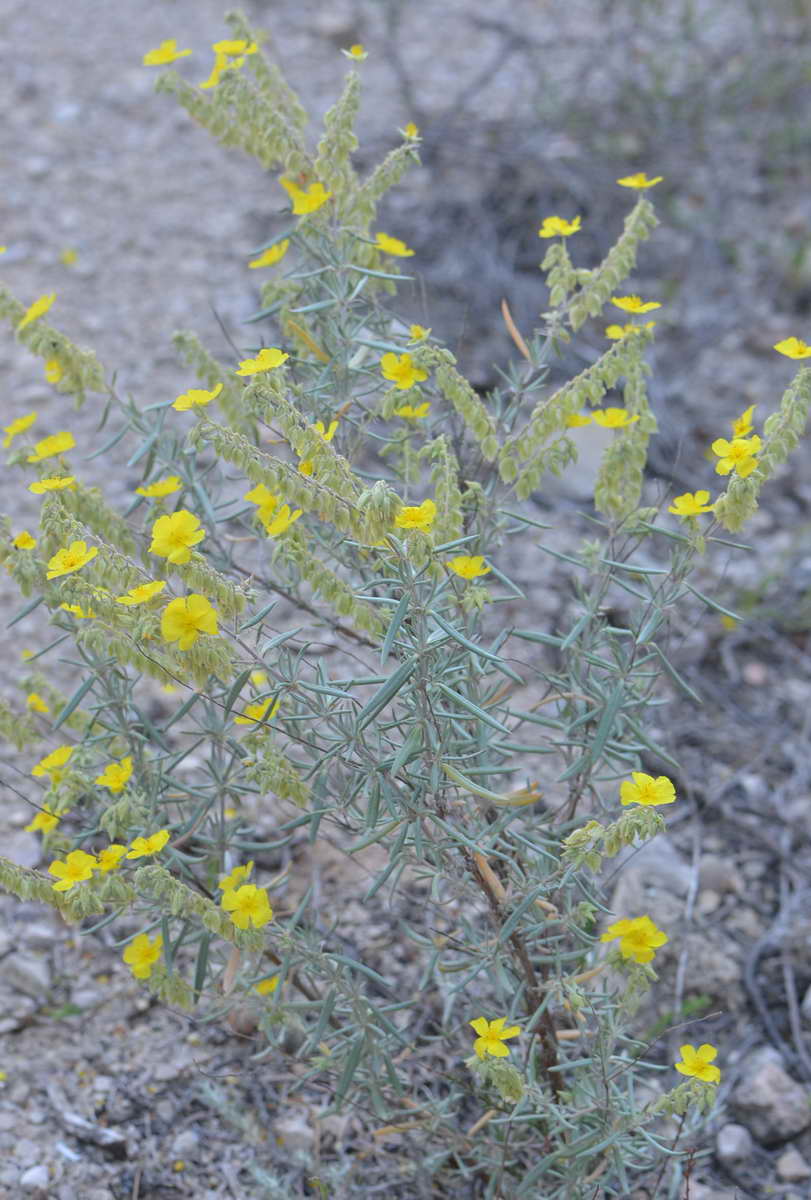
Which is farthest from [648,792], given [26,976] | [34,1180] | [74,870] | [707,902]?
[26,976]

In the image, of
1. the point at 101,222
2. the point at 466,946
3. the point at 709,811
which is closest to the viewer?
the point at 466,946

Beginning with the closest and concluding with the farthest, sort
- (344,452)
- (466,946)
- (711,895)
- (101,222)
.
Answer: (466,946) → (344,452) → (711,895) → (101,222)

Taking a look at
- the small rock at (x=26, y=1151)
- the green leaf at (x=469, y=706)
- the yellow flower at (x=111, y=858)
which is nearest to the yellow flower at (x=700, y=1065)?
the green leaf at (x=469, y=706)

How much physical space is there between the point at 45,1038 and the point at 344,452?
4.76ft

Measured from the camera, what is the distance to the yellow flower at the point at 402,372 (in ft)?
6.86

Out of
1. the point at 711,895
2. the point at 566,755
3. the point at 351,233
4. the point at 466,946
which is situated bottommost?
the point at 711,895

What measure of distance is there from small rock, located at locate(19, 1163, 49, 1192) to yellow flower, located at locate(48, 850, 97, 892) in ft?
2.50

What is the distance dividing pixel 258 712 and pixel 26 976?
110cm

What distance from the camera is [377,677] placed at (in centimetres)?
202

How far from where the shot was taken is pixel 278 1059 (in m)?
2.57

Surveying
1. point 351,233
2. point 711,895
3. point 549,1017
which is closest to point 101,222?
point 351,233

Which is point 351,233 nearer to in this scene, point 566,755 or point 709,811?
point 566,755

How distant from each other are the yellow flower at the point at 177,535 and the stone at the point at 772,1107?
1762mm

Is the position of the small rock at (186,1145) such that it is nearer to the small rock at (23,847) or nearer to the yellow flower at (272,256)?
the small rock at (23,847)
